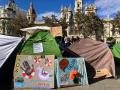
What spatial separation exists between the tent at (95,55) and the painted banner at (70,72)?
1699mm

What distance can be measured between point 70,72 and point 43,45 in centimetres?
129

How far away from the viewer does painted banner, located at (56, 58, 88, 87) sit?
457 inches

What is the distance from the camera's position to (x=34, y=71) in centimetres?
1151

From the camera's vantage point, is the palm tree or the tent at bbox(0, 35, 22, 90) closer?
the tent at bbox(0, 35, 22, 90)

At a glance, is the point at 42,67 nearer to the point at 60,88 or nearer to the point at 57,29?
the point at 60,88

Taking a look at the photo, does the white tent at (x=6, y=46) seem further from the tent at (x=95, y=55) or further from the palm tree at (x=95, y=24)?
the palm tree at (x=95, y=24)

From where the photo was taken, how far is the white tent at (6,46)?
11.5 m

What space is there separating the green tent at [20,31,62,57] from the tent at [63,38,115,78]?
5.37 ft

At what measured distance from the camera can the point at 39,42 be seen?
1202cm

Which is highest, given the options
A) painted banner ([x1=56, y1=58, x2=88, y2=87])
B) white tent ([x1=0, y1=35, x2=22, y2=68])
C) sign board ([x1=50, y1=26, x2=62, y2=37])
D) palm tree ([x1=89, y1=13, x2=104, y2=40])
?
palm tree ([x1=89, y1=13, x2=104, y2=40])

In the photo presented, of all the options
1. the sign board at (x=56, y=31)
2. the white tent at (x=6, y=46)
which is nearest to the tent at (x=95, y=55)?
the sign board at (x=56, y=31)

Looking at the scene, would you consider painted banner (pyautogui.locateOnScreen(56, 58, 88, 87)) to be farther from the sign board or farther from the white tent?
the sign board

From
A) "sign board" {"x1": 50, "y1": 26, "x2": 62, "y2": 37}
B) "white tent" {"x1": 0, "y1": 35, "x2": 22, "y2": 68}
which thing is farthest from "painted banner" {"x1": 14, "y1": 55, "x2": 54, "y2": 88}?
"sign board" {"x1": 50, "y1": 26, "x2": 62, "y2": 37}

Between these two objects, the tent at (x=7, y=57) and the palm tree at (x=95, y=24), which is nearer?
the tent at (x=7, y=57)
